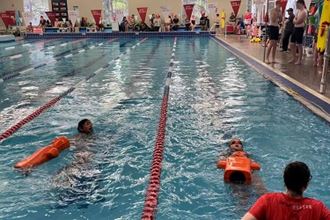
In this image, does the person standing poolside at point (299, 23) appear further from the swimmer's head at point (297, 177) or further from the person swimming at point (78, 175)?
the swimmer's head at point (297, 177)

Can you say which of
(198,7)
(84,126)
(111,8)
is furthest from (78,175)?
(111,8)

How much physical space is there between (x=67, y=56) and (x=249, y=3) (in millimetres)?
14533

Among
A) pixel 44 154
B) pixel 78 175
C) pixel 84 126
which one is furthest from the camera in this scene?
pixel 84 126

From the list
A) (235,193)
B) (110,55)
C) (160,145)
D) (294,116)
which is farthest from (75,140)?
(110,55)

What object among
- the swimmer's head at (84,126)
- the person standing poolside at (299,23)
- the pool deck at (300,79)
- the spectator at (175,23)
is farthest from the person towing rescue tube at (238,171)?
the spectator at (175,23)

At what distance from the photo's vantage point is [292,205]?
6.00ft

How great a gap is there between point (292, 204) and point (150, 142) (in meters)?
3.03

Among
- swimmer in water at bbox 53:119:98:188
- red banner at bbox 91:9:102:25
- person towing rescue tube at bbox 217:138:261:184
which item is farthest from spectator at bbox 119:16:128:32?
person towing rescue tube at bbox 217:138:261:184

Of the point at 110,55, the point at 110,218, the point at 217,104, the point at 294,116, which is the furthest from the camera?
the point at 110,55

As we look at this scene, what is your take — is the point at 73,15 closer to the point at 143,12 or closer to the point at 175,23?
the point at 143,12

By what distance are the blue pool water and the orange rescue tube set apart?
0.23 ft

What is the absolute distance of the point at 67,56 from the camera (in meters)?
14.0

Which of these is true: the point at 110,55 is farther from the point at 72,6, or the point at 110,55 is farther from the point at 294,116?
the point at 72,6

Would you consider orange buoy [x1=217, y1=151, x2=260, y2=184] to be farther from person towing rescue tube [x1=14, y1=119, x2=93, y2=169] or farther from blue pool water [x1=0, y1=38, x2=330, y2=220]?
person towing rescue tube [x1=14, y1=119, x2=93, y2=169]
